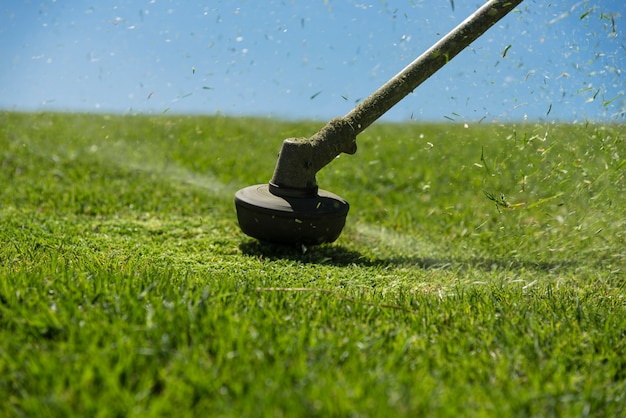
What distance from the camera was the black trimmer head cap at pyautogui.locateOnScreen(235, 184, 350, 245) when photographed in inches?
192

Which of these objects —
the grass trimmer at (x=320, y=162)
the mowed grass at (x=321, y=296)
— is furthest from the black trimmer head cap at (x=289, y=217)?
the mowed grass at (x=321, y=296)

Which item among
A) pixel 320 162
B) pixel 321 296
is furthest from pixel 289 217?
pixel 321 296

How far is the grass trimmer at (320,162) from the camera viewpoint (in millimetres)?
4895

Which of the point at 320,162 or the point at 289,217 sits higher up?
the point at 320,162

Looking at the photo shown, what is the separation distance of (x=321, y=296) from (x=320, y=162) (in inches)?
65.8

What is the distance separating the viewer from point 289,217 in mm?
4852

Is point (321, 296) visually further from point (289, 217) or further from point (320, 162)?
point (320, 162)

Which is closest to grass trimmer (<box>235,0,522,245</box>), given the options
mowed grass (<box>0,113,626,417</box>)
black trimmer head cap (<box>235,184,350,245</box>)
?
black trimmer head cap (<box>235,184,350,245</box>)

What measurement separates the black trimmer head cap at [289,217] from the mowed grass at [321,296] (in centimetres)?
20

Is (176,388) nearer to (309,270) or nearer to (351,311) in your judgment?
(351,311)

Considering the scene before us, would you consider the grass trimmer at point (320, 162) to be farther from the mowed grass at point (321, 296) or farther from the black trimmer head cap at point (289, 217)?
the mowed grass at point (321, 296)

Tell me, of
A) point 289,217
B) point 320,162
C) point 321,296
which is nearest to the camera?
point 321,296

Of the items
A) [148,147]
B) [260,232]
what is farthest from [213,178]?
[260,232]

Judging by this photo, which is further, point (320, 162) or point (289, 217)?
point (320, 162)
